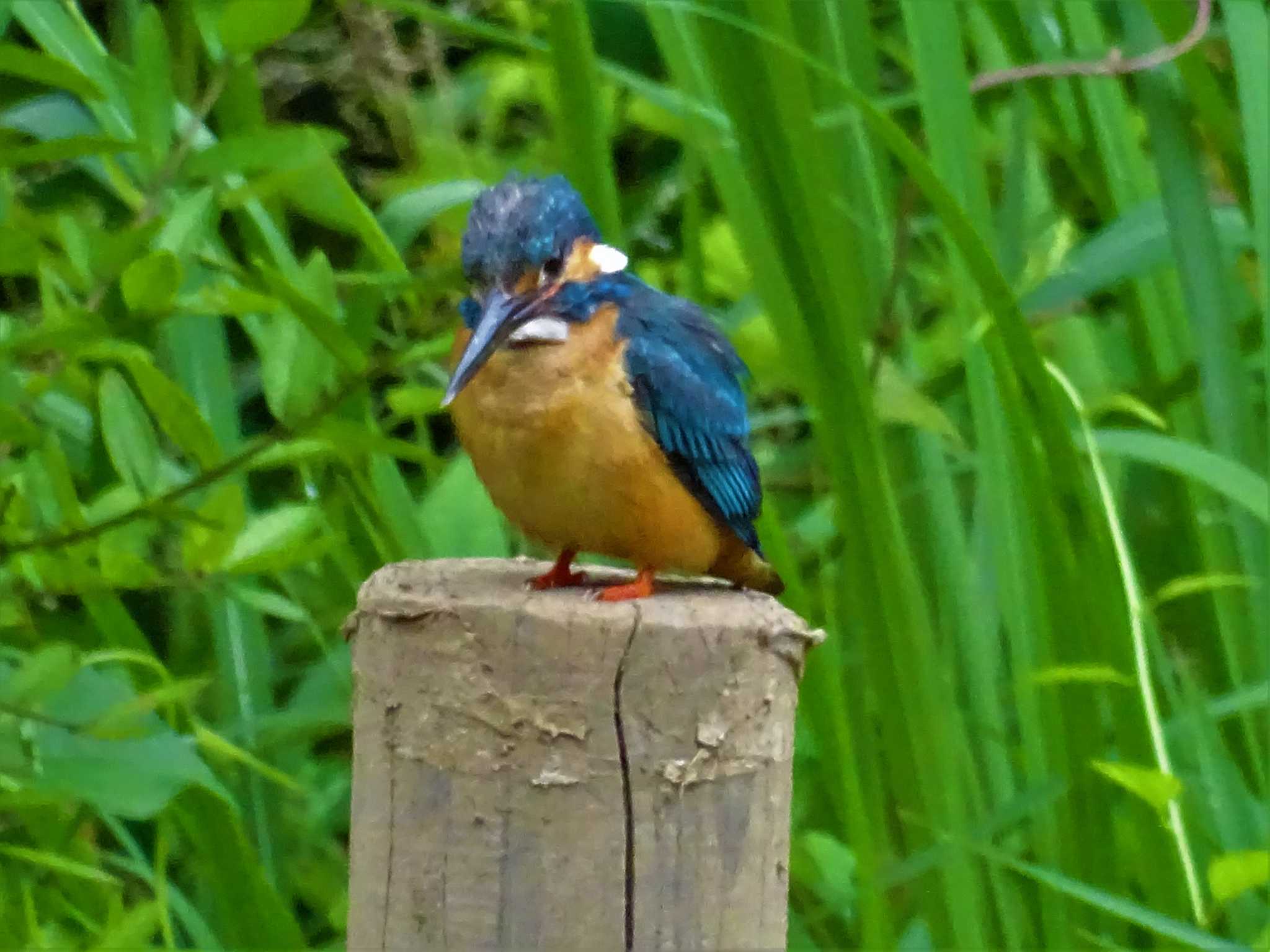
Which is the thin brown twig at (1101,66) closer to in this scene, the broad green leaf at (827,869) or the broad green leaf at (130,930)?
the broad green leaf at (827,869)

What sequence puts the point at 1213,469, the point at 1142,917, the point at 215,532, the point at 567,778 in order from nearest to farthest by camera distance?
1. the point at 567,778
2. the point at 215,532
3. the point at 1142,917
4. the point at 1213,469

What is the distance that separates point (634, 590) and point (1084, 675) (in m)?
0.43

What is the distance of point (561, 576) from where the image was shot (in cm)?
124

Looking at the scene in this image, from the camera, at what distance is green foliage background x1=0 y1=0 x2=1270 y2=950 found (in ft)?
3.74

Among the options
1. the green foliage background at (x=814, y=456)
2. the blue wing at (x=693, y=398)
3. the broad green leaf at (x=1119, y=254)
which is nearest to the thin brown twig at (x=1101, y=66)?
the green foliage background at (x=814, y=456)

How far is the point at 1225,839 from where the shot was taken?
1.55 metres

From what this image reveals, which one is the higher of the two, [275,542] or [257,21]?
[257,21]

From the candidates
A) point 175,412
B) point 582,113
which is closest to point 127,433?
point 175,412

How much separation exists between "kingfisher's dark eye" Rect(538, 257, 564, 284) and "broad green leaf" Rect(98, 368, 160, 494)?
308 millimetres

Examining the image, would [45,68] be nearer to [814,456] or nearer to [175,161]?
[175,161]

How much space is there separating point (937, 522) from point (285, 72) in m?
1.67

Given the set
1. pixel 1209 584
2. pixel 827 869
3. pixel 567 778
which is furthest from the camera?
pixel 827 869

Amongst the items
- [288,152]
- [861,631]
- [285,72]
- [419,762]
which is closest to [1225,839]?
[861,631]

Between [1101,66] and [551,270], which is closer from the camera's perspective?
[551,270]
